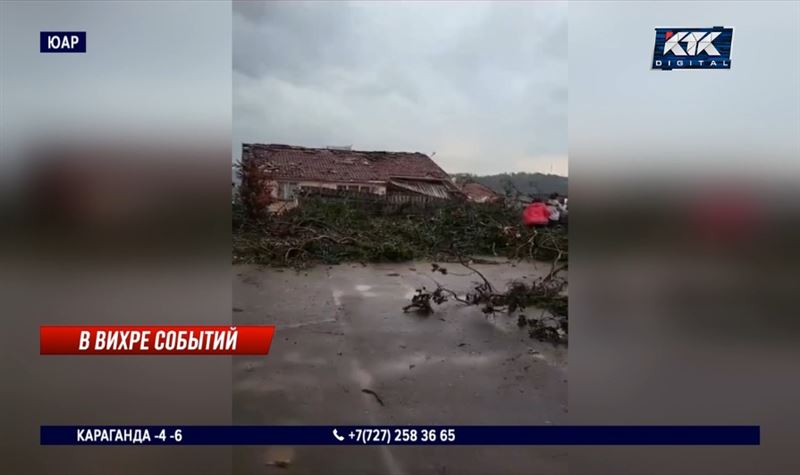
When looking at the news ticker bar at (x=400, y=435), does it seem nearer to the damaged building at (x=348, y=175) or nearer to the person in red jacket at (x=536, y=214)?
the person in red jacket at (x=536, y=214)

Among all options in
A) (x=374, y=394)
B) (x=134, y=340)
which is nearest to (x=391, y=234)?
(x=374, y=394)

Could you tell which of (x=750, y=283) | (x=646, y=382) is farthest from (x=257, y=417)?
(x=750, y=283)

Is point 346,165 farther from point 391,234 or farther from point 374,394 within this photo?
point 374,394

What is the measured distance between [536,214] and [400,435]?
148 cm

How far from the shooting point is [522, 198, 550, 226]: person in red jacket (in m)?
2.33

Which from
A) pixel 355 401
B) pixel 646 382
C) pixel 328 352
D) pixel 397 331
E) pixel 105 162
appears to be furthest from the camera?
pixel 397 331

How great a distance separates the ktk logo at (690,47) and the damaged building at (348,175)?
124cm

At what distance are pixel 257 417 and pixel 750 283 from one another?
2436 mm

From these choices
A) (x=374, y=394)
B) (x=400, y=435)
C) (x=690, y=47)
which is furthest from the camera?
(x=374, y=394)

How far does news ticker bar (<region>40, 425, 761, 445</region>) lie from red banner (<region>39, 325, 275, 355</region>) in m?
0.36

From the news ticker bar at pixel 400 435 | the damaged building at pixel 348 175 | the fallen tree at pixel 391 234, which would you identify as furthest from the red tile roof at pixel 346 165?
the news ticker bar at pixel 400 435

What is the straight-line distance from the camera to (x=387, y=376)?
88.4 inches

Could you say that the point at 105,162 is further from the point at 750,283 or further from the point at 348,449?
the point at 750,283

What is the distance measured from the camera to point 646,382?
1.93 m
